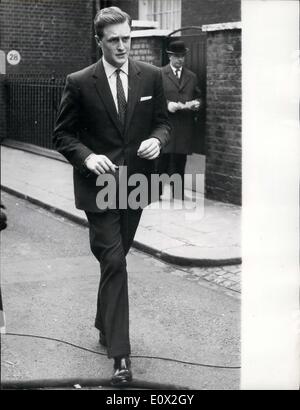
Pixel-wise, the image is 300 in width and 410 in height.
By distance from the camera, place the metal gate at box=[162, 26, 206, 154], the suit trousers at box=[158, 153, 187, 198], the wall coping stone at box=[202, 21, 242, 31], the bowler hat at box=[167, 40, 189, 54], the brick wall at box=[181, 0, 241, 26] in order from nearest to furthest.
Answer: the wall coping stone at box=[202, 21, 242, 31] < the bowler hat at box=[167, 40, 189, 54] < the suit trousers at box=[158, 153, 187, 198] < the metal gate at box=[162, 26, 206, 154] < the brick wall at box=[181, 0, 241, 26]

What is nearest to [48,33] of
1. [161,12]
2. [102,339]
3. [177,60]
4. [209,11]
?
[161,12]

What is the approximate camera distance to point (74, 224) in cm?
926

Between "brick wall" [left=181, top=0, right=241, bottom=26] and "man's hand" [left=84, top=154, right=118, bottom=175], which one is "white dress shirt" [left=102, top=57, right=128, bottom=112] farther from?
"brick wall" [left=181, top=0, right=241, bottom=26]

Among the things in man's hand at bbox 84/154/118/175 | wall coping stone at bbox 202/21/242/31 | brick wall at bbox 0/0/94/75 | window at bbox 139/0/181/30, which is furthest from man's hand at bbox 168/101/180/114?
brick wall at bbox 0/0/94/75

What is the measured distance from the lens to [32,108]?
16.6 m

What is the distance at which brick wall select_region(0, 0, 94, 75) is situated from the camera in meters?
15.3

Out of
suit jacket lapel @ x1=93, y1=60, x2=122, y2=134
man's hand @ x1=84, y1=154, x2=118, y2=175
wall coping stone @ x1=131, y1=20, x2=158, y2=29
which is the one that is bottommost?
man's hand @ x1=84, y1=154, x2=118, y2=175

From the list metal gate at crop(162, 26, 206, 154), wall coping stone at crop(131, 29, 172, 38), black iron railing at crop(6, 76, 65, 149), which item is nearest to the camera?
metal gate at crop(162, 26, 206, 154)

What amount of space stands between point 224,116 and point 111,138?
223 inches

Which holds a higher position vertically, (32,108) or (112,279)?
(32,108)

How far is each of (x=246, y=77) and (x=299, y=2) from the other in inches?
67.1

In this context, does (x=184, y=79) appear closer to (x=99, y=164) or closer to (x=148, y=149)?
(x=148, y=149)
